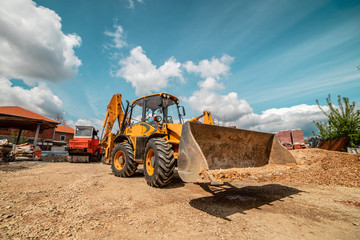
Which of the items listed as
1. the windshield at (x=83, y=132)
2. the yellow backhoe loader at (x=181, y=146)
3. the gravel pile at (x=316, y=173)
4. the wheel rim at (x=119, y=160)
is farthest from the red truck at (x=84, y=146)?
the gravel pile at (x=316, y=173)

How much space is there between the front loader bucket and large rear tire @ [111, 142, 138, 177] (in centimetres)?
321

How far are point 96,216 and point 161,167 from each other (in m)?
1.71

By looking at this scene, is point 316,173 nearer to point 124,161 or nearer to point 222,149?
point 222,149

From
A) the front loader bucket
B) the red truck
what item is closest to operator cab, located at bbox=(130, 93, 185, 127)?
the front loader bucket

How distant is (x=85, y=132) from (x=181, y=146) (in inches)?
507

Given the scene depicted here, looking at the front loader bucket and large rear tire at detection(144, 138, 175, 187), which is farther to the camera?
large rear tire at detection(144, 138, 175, 187)

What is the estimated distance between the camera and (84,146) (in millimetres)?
Result: 12211

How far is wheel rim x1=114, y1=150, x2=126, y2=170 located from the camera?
641 centimetres

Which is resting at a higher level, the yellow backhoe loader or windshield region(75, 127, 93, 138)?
windshield region(75, 127, 93, 138)

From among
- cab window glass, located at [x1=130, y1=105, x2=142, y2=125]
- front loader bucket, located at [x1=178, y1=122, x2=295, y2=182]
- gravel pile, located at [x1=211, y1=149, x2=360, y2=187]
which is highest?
cab window glass, located at [x1=130, y1=105, x2=142, y2=125]

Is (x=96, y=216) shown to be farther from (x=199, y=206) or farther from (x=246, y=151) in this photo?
(x=246, y=151)

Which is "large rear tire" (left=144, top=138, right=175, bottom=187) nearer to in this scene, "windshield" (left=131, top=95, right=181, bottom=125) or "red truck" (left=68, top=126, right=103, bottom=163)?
"windshield" (left=131, top=95, right=181, bottom=125)

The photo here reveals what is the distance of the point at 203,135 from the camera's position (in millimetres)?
3578

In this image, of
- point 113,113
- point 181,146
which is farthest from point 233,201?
point 113,113
